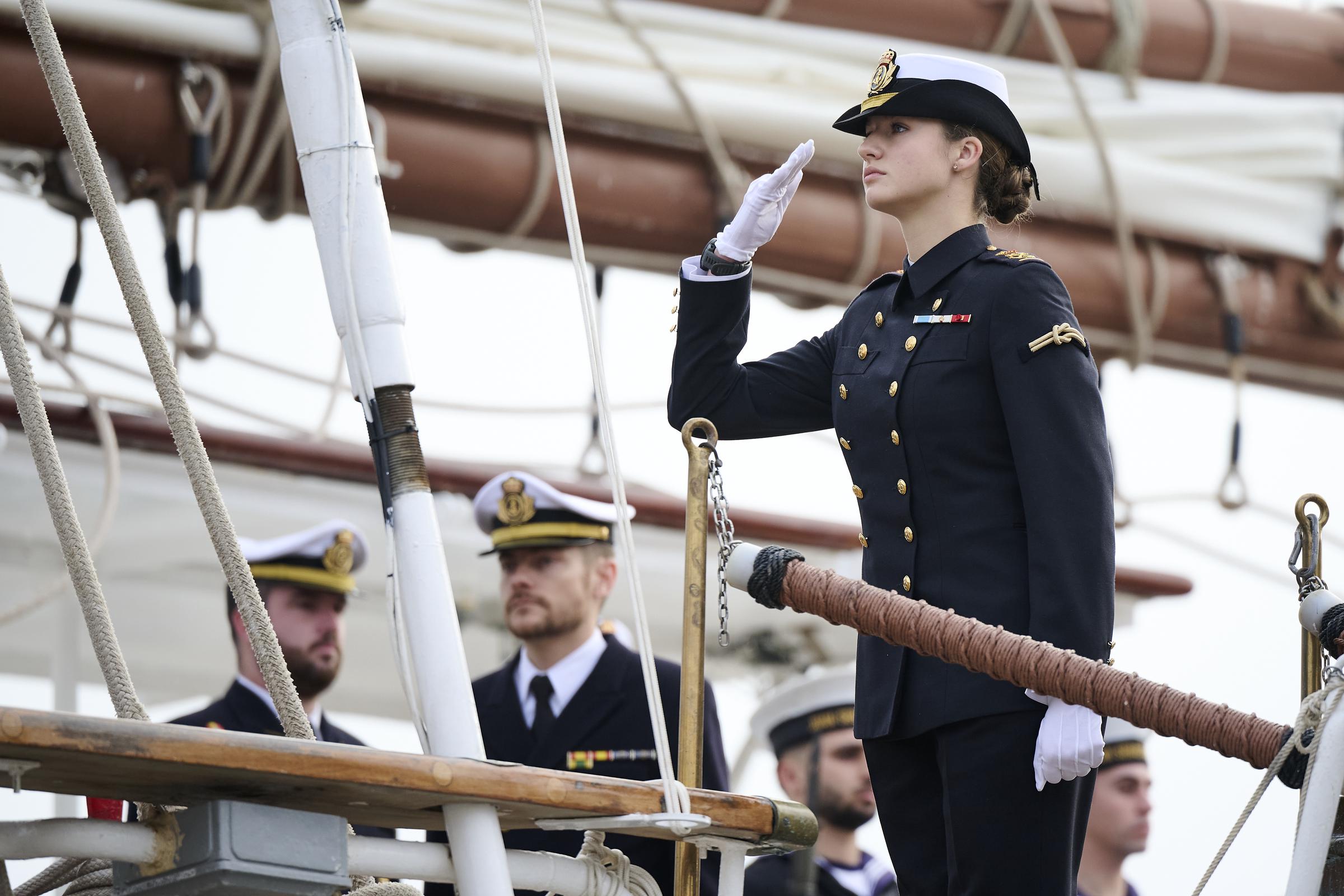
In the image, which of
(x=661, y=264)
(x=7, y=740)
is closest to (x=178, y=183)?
(x=661, y=264)

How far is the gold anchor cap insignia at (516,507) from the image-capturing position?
4508mm

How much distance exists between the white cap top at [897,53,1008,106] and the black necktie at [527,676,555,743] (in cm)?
201

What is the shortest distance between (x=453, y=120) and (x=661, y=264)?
2.46ft

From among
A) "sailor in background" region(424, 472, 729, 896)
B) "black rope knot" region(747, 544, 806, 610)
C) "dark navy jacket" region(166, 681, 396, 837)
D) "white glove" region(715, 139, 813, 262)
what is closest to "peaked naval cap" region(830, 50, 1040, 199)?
"white glove" region(715, 139, 813, 262)

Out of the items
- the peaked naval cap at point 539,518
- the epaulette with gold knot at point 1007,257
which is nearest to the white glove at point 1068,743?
the epaulette with gold knot at point 1007,257

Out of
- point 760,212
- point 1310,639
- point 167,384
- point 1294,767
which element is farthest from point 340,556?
point 1294,767

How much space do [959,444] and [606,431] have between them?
0.43m

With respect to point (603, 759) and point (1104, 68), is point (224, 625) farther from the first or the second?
point (1104, 68)

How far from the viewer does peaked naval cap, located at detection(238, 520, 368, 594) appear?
15.4ft

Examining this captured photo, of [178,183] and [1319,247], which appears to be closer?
[178,183]

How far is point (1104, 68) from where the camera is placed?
6.12 meters

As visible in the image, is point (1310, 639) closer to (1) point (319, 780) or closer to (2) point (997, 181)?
(2) point (997, 181)

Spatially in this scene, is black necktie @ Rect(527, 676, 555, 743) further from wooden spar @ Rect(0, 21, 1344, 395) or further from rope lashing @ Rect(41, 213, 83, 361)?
rope lashing @ Rect(41, 213, 83, 361)

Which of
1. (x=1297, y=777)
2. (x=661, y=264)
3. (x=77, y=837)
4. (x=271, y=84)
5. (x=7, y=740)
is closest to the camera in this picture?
(x=7, y=740)
